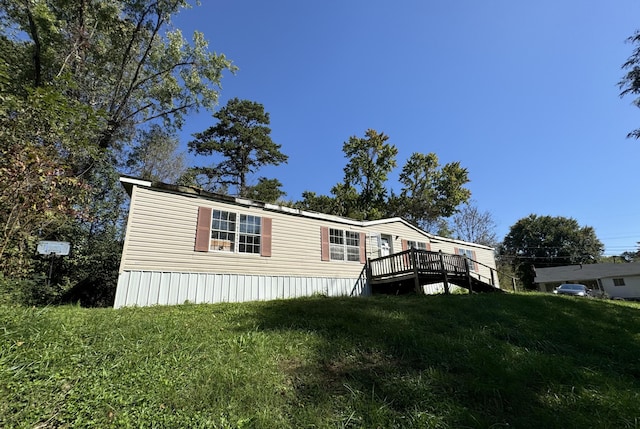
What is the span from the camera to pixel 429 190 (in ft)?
90.0

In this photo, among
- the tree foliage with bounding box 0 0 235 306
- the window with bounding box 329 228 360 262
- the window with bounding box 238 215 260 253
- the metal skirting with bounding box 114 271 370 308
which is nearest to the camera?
the tree foliage with bounding box 0 0 235 306

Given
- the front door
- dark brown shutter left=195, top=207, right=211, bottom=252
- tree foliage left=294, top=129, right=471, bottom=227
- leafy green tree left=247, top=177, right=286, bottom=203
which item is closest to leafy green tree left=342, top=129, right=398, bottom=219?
tree foliage left=294, top=129, right=471, bottom=227

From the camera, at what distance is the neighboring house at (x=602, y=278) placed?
29.2m

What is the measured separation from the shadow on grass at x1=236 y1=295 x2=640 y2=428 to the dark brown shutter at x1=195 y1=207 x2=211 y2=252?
3630mm

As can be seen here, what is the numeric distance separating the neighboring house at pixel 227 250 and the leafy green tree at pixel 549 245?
126ft

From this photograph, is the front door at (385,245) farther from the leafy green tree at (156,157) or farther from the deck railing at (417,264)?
the leafy green tree at (156,157)

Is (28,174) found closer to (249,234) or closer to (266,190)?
(249,234)

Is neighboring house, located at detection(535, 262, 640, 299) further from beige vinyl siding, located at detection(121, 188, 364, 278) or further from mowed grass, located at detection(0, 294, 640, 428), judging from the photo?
mowed grass, located at detection(0, 294, 640, 428)

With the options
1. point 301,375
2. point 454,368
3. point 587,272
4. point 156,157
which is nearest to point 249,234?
point 301,375

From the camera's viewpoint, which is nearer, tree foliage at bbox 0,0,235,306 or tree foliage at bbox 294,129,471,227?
tree foliage at bbox 0,0,235,306

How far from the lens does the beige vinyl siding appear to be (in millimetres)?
8250

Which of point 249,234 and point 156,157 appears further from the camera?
point 156,157

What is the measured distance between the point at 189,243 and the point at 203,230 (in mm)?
562

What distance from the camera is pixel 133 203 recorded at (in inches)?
327
